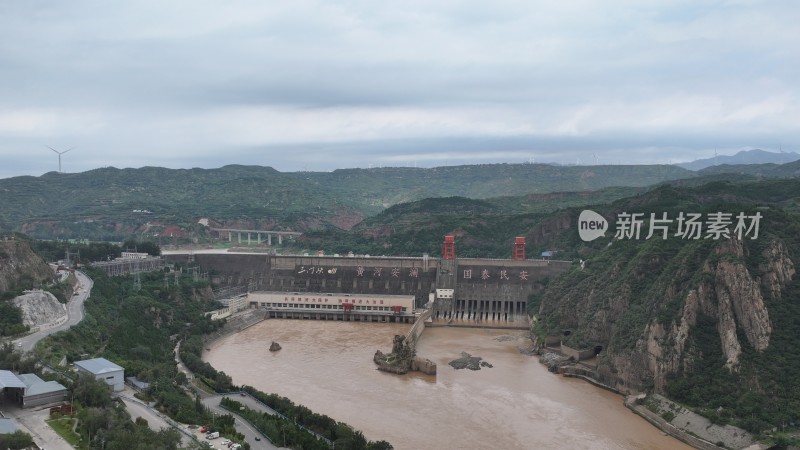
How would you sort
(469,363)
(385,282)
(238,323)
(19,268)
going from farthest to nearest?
(385,282)
(238,323)
(19,268)
(469,363)

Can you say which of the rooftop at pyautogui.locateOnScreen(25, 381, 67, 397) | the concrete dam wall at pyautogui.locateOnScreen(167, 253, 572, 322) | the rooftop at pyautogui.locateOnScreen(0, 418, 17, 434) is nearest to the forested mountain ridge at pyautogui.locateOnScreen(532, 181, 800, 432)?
the concrete dam wall at pyautogui.locateOnScreen(167, 253, 572, 322)

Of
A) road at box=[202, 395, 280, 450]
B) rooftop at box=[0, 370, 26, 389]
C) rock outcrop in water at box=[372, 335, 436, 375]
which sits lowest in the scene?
rock outcrop in water at box=[372, 335, 436, 375]

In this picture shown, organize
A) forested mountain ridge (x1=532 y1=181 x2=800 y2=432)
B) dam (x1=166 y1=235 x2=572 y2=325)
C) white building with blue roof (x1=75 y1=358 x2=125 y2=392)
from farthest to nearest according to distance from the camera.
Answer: dam (x1=166 y1=235 x2=572 y2=325) < forested mountain ridge (x1=532 y1=181 x2=800 y2=432) < white building with blue roof (x1=75 y1=358 x2=125 y2=392)

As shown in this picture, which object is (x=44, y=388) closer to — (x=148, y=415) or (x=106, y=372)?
(x=106, y=372)

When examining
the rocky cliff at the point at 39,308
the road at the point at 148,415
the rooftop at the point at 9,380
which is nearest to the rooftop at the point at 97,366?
the road at the point at 148,415

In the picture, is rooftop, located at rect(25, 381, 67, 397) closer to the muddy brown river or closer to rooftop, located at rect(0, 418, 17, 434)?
rooftop, located at rect(0, 418, 17, 434)

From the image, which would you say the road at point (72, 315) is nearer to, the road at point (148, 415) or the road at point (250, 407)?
the road at point (148, 415)

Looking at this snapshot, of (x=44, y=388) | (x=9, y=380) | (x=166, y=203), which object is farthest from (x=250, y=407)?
(x=166, y=203)

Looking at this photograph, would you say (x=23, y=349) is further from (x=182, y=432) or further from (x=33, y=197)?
(x=33, y=197)
